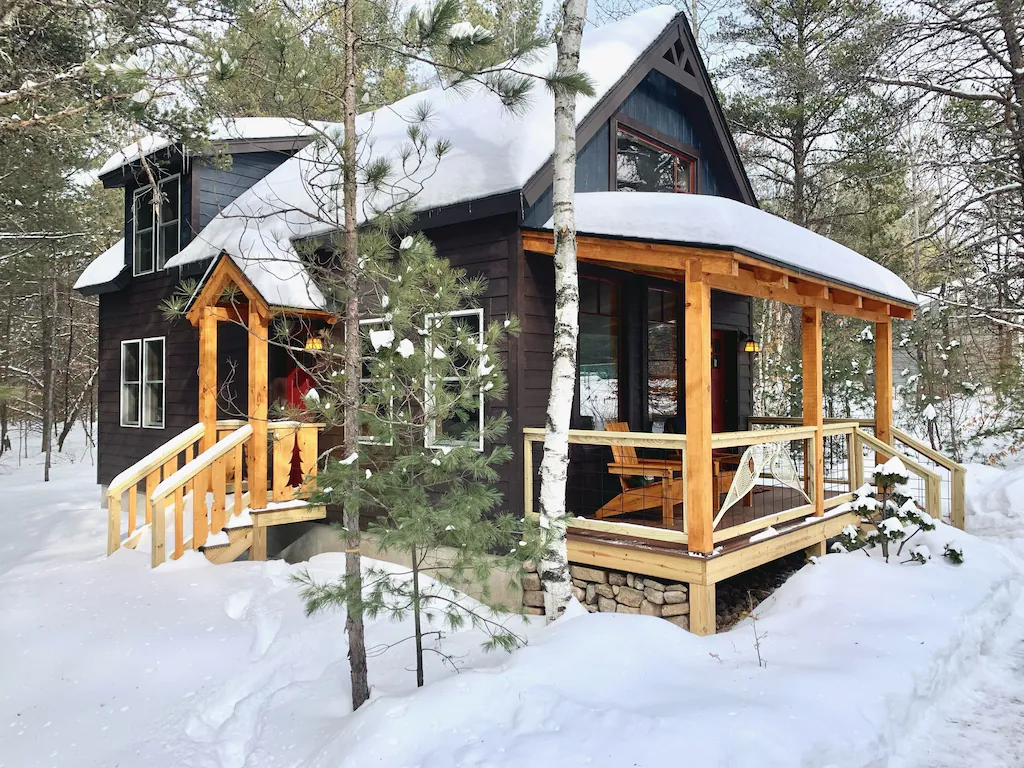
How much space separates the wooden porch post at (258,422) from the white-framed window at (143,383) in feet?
12.6

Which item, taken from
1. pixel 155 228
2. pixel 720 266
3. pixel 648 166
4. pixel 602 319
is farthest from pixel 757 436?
pixel 155 228

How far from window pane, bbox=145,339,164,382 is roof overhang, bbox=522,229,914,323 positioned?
22.8 feet

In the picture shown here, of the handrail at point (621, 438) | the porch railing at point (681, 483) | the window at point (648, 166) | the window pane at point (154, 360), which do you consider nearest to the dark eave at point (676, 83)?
the window at point (648, 166)

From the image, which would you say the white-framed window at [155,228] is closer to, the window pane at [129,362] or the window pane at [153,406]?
the window pane at [129,362]

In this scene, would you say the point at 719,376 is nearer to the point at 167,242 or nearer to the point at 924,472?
the point at 924,472

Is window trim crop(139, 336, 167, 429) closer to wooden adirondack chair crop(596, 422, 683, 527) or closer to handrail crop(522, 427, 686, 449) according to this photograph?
handrail crop(522, 427, 686, 449)

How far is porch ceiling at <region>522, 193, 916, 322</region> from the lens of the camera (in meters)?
4.94

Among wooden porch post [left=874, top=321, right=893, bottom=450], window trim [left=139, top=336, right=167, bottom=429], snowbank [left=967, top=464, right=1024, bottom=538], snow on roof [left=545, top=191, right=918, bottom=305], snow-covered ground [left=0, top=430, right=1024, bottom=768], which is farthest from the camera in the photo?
window trim [left=139, top=336, right=167, bottom=429]

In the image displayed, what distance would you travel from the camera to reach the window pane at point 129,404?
10.7 m

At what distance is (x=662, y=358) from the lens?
819 centimetres

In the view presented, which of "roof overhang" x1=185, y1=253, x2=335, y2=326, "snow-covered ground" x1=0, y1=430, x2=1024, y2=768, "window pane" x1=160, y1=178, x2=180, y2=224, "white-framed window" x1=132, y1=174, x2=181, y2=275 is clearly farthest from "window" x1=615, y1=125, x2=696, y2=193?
"window pane" x1=160, y1=178, x2=180, y2=224

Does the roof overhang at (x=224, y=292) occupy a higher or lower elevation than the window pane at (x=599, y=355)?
higher

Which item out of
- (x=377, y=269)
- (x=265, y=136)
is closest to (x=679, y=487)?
(x=377, y=269)

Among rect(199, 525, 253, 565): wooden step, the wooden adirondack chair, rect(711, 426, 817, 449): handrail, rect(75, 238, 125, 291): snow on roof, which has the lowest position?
rect(199, 525, 253, 565): wooden step
